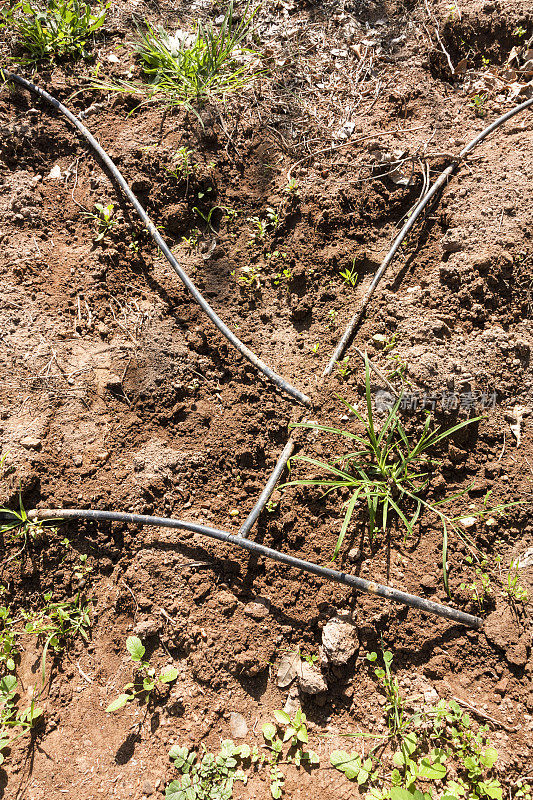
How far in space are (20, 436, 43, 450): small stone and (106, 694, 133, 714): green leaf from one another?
1131 millimetres

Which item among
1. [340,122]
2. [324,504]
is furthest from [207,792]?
[340,122]

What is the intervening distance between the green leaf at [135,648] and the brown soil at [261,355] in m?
0.07

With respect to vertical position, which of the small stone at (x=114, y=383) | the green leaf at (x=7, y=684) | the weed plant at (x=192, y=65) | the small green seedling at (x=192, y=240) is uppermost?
the weed plant at (x=192, y=65)

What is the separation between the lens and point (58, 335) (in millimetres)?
2480

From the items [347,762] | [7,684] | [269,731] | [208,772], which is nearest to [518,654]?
[347,762]

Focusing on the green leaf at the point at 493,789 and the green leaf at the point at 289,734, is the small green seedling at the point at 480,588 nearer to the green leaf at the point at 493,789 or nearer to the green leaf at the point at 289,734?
the green leaf at the point at 493,789

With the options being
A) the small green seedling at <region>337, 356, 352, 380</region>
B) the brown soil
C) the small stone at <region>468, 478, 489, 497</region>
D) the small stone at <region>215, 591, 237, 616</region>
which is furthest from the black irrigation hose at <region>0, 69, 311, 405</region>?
the small stone at <region>215, 591, 237, 616</region>

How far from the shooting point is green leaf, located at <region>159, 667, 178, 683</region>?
6.20ft

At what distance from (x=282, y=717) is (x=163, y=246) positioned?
225 centimetres

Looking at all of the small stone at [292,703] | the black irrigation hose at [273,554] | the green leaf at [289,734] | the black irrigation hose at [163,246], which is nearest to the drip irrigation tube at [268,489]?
the black irrigation hose at [273,554]

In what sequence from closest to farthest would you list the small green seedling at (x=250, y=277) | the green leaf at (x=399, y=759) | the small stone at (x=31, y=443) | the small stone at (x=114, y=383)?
the green leaf at (x=399, y=759) < the small stone at (x=31, y=443) < the small stone at (x=114, y=383) < the small green seedling at (x=250, y=277)

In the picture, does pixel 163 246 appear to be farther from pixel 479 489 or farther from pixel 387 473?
pixel 479 489

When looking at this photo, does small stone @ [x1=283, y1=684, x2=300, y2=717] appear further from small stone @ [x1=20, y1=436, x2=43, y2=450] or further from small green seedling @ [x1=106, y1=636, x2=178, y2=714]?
small stone @ [x1=20, y1=436, x2=43, y2=450]

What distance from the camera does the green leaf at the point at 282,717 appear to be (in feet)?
6.02
